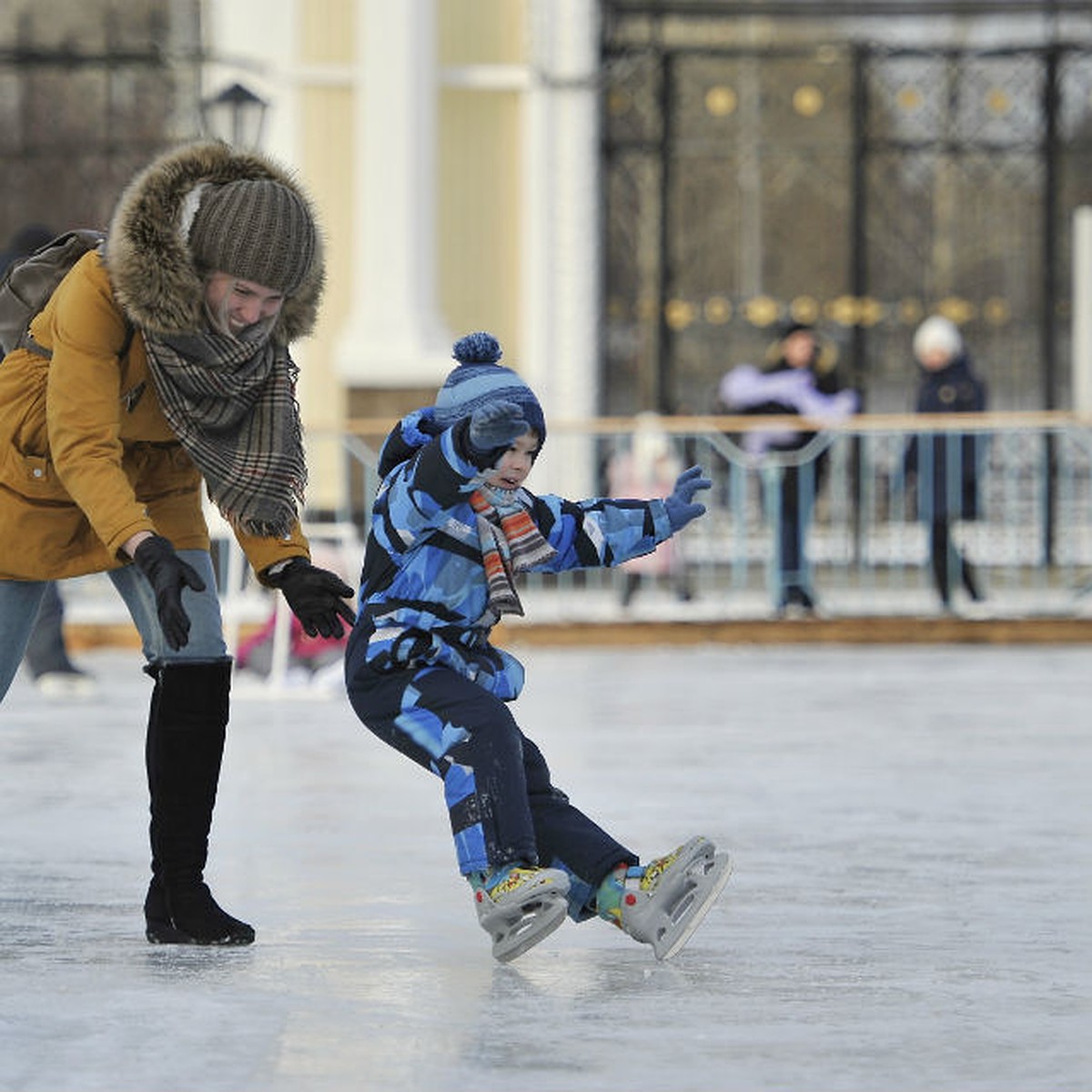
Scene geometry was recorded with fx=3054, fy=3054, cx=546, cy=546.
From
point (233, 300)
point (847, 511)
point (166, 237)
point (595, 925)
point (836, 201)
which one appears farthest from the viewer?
point (836, 201)

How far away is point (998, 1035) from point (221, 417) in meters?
1.82

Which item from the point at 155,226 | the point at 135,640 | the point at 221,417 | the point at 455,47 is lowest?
the point at 135,640

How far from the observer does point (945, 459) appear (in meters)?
16.2

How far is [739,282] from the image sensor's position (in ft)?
109

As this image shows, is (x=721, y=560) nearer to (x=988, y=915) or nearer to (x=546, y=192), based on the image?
(x=546, y=192)

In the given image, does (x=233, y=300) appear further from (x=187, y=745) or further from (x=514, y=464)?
(x=187, y=745)

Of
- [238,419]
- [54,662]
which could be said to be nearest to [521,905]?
[238,419]

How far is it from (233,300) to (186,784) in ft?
3.11

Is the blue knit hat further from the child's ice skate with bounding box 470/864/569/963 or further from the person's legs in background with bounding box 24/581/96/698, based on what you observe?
the person's legs in background with bounding box 24/581/96/698

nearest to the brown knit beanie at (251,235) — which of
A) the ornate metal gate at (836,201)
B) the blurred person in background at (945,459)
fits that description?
the blurred person in background at (945,459)

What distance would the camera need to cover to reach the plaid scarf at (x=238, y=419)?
5.61m

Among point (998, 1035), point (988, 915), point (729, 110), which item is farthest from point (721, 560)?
point (998, 1035)

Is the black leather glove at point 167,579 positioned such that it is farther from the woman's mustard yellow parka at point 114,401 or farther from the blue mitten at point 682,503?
the blue mitten at point 682,503

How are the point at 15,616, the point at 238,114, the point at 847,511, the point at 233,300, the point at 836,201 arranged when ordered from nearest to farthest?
the point at 233,300, the point at 15,616, the point at 238,114, the point at 847,511, the point at 836,201
